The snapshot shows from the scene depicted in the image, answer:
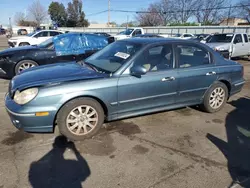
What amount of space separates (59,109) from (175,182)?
1.85 m

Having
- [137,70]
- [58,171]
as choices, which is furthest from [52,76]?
[58,171]

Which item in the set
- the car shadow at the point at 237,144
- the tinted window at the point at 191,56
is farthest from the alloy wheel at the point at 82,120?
the car shadow at the point at 237,144

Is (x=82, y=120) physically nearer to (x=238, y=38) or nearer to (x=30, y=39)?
(x=238, y=38)

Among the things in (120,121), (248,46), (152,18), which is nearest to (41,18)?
(152,18)

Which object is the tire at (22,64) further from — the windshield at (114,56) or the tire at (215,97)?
the tire at (215,97)

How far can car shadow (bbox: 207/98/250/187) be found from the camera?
2705 mm

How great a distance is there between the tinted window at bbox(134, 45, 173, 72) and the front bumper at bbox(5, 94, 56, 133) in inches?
65.5

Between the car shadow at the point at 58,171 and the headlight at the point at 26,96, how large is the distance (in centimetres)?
80

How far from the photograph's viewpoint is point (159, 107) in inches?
157

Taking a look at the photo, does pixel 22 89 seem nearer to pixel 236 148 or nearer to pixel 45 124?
pixel 45 124

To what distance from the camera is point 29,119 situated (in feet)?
10.0

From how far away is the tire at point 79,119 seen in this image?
3.22 m

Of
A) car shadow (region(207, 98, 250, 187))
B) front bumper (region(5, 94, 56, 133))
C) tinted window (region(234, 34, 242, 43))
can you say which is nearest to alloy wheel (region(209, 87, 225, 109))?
car shadow (region(207, 98, 250, 187))

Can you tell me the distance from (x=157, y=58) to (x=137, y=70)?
671 mm
